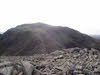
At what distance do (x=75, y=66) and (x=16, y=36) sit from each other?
55.6 metres

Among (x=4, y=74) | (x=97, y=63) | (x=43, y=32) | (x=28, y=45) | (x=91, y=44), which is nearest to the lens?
(x=4, y=74)

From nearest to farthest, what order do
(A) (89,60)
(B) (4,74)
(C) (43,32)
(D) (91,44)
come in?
1. (B) (4,74)
2. (A) (89,60)
3. (C) (43,32)
4. (D) (91,44)

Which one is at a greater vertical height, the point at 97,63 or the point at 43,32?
the point at 43,32

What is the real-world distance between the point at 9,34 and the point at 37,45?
70.3ft

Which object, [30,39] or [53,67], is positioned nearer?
[53,67]

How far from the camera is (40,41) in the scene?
177 ft

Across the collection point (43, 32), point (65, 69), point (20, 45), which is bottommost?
point (65, 69)

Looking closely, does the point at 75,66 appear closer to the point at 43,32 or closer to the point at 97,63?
the point at 97,63

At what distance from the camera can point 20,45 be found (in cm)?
5881

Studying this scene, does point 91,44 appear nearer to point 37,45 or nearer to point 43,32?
point 43,32

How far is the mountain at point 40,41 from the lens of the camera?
52750 millimetres

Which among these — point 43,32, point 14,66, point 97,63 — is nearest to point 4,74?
point 14,66

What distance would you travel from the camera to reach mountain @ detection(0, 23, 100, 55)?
52.8 metres

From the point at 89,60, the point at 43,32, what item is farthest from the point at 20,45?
the point at 89,60
